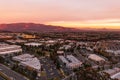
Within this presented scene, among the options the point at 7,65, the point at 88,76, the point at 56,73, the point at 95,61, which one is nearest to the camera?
the point at 88,76

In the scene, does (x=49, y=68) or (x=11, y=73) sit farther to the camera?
(x=49, y=68)

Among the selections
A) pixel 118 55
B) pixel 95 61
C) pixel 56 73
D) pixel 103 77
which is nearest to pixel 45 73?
pixel 56 73

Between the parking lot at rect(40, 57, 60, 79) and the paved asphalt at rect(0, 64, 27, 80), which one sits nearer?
the paved asphalt at rect(0, 64, 27, 80)

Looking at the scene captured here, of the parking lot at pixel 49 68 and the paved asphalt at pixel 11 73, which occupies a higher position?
the paved asphalt at pixel 11 73

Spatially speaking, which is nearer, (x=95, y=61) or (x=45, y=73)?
(x=45, y=73)

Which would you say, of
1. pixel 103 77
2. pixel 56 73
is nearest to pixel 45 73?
pixel 56 73

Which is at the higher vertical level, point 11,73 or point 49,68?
point 11,73

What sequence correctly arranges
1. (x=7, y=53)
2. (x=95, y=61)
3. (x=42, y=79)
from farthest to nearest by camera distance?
(x=7, y=53)
(x=95, y=61)
(x=42, y=79)

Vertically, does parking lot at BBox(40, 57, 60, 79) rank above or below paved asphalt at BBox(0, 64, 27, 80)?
below

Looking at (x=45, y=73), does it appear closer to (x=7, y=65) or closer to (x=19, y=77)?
(x=19, y=77)

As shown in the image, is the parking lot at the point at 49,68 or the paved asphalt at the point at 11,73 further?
the parking lot at the point at 49,68
